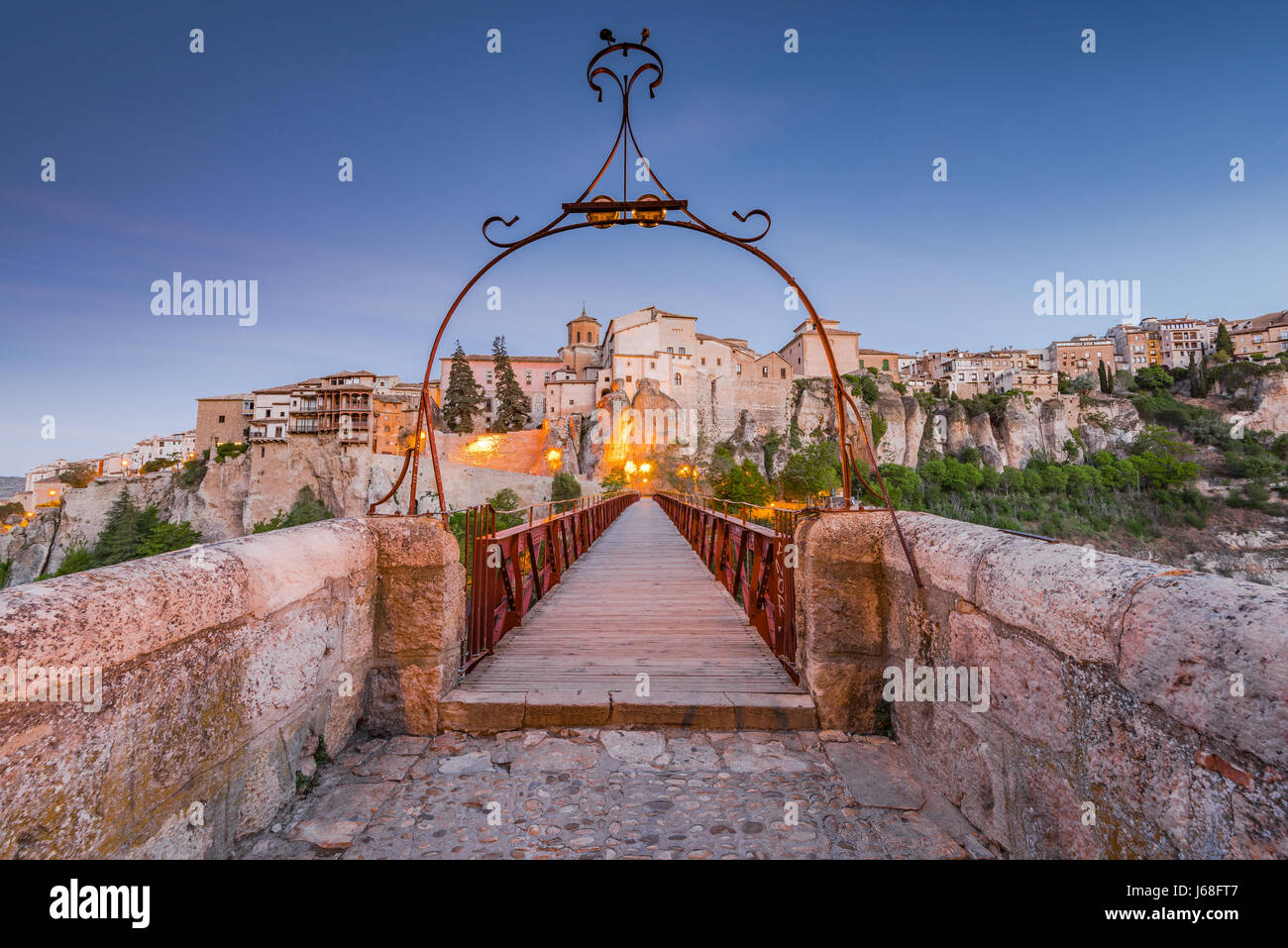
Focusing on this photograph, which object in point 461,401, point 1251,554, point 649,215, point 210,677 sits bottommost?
point 1251,554

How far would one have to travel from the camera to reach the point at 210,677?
6.12ft

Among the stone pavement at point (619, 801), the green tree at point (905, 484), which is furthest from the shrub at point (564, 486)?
the stone pavement at point (619, 801)

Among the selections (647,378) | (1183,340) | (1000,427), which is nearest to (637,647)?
(647,378)

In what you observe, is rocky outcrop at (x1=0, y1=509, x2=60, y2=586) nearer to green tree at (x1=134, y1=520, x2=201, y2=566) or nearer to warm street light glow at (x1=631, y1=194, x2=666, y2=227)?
green tree at (x1=134, y1=520, x2=201, y2=566)

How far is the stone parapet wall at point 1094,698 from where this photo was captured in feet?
3.59

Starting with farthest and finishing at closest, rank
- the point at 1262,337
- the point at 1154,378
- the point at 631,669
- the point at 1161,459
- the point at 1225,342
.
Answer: the point at 1154,378
the point at 1262,337
the point at 1225,342
the point at 1161,459
the point at 631,669

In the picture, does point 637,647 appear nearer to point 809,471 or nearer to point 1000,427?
point 809,471

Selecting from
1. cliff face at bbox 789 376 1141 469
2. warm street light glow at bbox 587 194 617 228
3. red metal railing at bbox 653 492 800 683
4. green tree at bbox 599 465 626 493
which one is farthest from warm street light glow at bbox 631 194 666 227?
cliff face at bbox 789 376 1141 469

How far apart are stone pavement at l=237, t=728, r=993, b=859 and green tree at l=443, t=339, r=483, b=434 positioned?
53.6m

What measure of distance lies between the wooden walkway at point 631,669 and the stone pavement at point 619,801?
0.12 metres

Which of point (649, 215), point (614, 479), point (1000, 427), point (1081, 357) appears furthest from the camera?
point (1081, 357)

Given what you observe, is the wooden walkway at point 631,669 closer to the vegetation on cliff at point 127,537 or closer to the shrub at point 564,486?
the shrub at point 564,486

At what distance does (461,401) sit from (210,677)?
55961mm

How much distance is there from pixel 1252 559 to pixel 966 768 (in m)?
60.4
